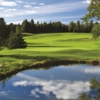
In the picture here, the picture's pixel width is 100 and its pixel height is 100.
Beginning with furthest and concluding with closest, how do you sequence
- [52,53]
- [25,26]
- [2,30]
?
[25,26] → [2,30] → [52,53]

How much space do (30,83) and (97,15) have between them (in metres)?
14.1

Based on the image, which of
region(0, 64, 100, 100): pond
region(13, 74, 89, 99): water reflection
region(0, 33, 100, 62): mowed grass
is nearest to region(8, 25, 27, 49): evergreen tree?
region(0, 33, 100, 62): mowed grass

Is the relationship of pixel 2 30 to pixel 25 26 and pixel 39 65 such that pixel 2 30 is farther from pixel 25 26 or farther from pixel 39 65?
pixel 25 26

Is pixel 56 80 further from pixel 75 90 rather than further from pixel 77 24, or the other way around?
pixel 77 24

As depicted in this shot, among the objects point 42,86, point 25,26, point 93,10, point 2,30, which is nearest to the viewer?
point 42,86

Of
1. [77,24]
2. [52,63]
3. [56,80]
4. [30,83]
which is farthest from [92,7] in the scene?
[77,24]

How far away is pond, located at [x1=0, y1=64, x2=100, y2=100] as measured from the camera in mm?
15922

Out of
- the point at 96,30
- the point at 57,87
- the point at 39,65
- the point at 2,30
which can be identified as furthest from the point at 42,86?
the point at 2,30

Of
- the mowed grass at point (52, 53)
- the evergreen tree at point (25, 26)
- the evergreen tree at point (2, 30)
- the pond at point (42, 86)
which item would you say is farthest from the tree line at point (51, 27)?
the pond at point (42, 86)

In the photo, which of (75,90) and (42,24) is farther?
(42,24)

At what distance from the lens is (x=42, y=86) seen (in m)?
19.1

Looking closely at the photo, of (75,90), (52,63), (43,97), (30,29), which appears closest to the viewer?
(43,97)

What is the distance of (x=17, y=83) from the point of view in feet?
67.3

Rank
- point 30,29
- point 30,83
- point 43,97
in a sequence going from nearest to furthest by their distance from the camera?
point 43,97, point 30,83, point 30,29
